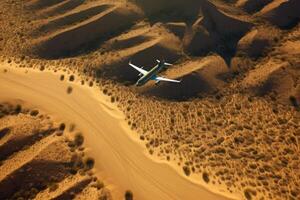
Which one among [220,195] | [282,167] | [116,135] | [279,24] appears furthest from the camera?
[279,24]

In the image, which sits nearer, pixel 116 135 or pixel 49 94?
pixel 116 135

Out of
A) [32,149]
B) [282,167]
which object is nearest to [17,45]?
[32,149]

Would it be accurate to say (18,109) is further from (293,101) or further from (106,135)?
(293,101)

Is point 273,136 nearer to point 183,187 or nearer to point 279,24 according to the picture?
point 183,187

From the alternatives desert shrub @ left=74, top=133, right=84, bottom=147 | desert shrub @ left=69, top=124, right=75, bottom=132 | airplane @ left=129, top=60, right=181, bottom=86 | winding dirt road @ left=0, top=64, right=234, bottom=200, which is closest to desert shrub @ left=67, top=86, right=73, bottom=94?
winding dirt road @ left=0, top=64, right=234, bottom=200

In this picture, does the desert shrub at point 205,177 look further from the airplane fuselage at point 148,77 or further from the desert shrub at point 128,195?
the airplane fuselage at point 148,77
